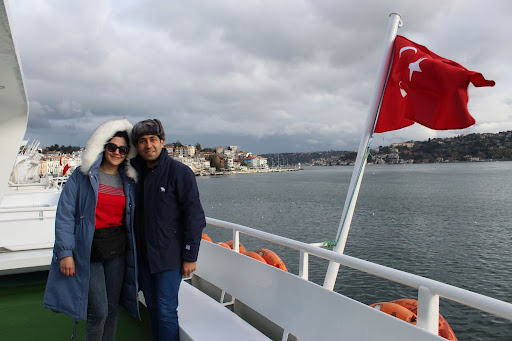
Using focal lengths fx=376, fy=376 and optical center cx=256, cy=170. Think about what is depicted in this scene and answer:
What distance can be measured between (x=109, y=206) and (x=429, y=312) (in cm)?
199

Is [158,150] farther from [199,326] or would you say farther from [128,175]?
[199,326]

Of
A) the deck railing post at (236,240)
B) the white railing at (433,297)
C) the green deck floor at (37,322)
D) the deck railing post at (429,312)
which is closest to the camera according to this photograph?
the white railing at (433,297)

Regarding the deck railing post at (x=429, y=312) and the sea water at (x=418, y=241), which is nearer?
the deck railing post at (x=429, y=312)

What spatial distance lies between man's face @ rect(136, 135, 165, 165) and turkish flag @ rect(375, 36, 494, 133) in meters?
2.06

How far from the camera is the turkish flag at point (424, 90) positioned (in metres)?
2.82

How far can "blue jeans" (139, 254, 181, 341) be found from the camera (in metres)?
2.66

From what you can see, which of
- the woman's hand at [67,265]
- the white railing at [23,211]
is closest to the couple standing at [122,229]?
the woman's hand at [67,265]

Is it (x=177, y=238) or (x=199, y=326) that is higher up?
(x=177, y=238)

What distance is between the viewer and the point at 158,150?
8.51ft

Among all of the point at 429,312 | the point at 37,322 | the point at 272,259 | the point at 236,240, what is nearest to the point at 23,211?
the point at 37,322

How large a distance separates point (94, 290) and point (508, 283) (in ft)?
46.1

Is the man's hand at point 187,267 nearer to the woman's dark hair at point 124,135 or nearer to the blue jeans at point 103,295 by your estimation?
the blue jeans at point 103,295

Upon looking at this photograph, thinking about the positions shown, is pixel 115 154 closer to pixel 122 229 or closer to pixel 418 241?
pixel 122 229

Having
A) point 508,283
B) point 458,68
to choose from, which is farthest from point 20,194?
point 508,283
